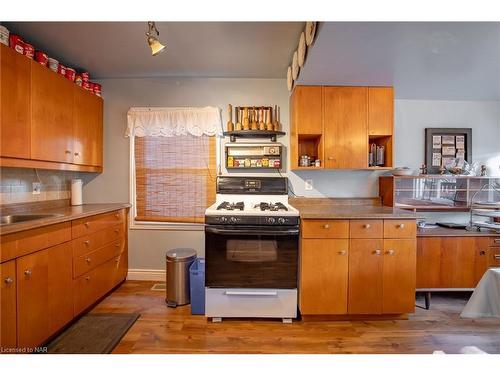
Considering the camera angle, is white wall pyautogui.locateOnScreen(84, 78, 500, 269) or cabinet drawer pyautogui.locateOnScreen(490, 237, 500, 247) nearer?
cabinet drawer pyautogui.locateOnScreen(490, 237, 500, 247)

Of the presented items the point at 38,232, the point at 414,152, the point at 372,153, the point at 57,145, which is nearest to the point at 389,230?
the point at 372,153

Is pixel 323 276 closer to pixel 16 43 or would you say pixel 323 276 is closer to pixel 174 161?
pixel 174 161

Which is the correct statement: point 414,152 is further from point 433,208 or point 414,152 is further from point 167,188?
point 167,188

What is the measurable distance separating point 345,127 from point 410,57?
0.70m

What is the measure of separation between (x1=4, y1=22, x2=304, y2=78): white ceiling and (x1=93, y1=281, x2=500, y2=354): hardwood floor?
236 cm

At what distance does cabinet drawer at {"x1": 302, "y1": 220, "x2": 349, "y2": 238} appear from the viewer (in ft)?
6.37

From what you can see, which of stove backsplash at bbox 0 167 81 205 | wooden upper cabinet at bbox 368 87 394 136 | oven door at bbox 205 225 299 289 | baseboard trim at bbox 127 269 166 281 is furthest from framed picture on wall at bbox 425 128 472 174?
stove backsplash at bbox 0 167 81 205

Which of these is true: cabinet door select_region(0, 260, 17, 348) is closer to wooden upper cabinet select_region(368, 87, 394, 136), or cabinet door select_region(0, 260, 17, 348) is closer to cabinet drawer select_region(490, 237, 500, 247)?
wooden upper cabinet select_region(368, 87, 394, 136)

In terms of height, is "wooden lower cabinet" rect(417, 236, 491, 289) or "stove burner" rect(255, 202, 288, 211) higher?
"stove burner" rect(255, 202, 288, 211)

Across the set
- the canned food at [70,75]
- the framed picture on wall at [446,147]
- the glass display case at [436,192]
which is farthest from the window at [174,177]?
the framed picture on wall at [446,147]

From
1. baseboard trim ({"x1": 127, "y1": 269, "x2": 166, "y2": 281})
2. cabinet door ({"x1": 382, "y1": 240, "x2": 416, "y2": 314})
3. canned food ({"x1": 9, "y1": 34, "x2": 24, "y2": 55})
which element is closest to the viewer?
canned food ({"x1": 9, "y1": 34, "x2": 24, "y2": 55})

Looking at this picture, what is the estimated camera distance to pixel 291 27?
5.99 ft

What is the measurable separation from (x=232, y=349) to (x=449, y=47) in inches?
101

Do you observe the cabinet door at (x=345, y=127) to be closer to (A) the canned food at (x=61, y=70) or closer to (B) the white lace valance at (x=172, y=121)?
(B) the white lace valance at (x=172, y=121)
